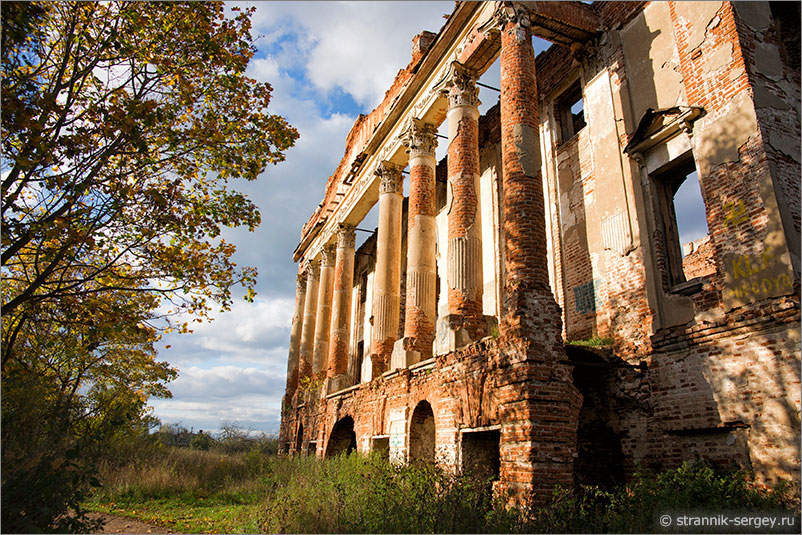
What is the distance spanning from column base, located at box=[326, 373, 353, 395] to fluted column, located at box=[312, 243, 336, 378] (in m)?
2.69

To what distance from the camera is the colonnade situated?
7.95m

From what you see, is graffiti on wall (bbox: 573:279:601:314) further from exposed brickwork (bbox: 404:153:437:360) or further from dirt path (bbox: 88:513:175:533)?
dirt path (bbox: 88:513:175:533)

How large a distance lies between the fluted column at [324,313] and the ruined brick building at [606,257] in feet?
20.7

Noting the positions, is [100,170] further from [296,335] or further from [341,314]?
[296,335]

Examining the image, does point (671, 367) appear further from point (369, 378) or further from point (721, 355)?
point (369, 378)

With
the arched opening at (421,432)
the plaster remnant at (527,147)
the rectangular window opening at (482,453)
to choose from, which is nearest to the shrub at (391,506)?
the rectangular window opening at (482,453)

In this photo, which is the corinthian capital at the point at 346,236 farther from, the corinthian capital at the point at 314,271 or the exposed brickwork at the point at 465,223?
the exposed brickwork at the point at 465,223

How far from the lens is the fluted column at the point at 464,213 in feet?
31.9

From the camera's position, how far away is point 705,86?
7.93 meters

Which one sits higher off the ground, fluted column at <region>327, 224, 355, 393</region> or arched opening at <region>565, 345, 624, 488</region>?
fluted column at <region>327, 224, 355, 393</region>

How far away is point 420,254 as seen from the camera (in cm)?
1205

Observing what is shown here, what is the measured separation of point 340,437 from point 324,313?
5.71 meters

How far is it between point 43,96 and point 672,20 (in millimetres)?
9444

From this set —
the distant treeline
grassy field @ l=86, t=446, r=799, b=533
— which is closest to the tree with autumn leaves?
grassy field @ l=86, t=446, r=799, b=533
